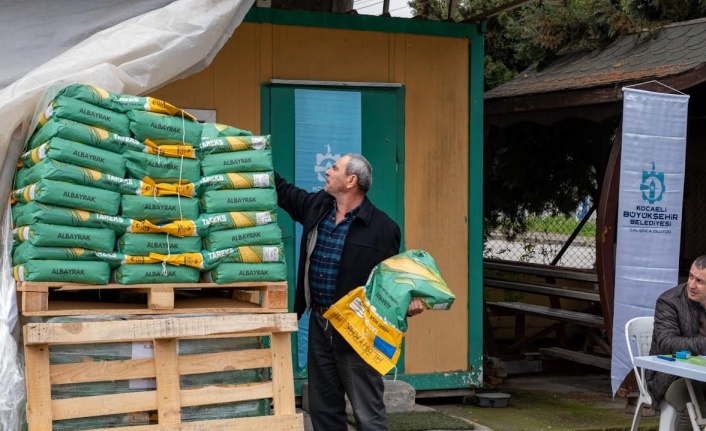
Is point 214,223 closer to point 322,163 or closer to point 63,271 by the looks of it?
point 63,271

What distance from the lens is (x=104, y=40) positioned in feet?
18.6

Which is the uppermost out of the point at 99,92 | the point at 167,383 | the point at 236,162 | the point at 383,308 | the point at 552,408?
the point at 99,92

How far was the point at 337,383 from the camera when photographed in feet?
19.7

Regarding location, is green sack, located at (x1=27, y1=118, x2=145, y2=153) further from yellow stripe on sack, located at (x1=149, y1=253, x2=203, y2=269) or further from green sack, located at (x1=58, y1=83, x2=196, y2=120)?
yellow stripe on sack, located at (x1=149, y1=253, x2=203, y2=269)

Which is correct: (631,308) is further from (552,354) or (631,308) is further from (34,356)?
(34,356)

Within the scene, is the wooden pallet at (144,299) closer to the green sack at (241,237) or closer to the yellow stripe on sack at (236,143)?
the green sack at (241,237)

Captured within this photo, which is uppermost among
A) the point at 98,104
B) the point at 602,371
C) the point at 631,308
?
the point at 98,104

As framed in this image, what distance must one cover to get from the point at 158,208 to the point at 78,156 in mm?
468

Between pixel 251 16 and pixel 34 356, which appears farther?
pixel 251 16

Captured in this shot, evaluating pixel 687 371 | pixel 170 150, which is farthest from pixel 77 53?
pixel 687 371

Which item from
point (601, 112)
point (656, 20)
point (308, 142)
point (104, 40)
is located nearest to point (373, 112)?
point (308, 142)

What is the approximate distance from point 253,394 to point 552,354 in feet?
18.4

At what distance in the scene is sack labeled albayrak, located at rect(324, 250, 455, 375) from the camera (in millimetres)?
5586

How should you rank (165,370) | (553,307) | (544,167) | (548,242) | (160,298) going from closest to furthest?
(165,370)
(160,298)
(553,307)
(544,167)
(548,242)
